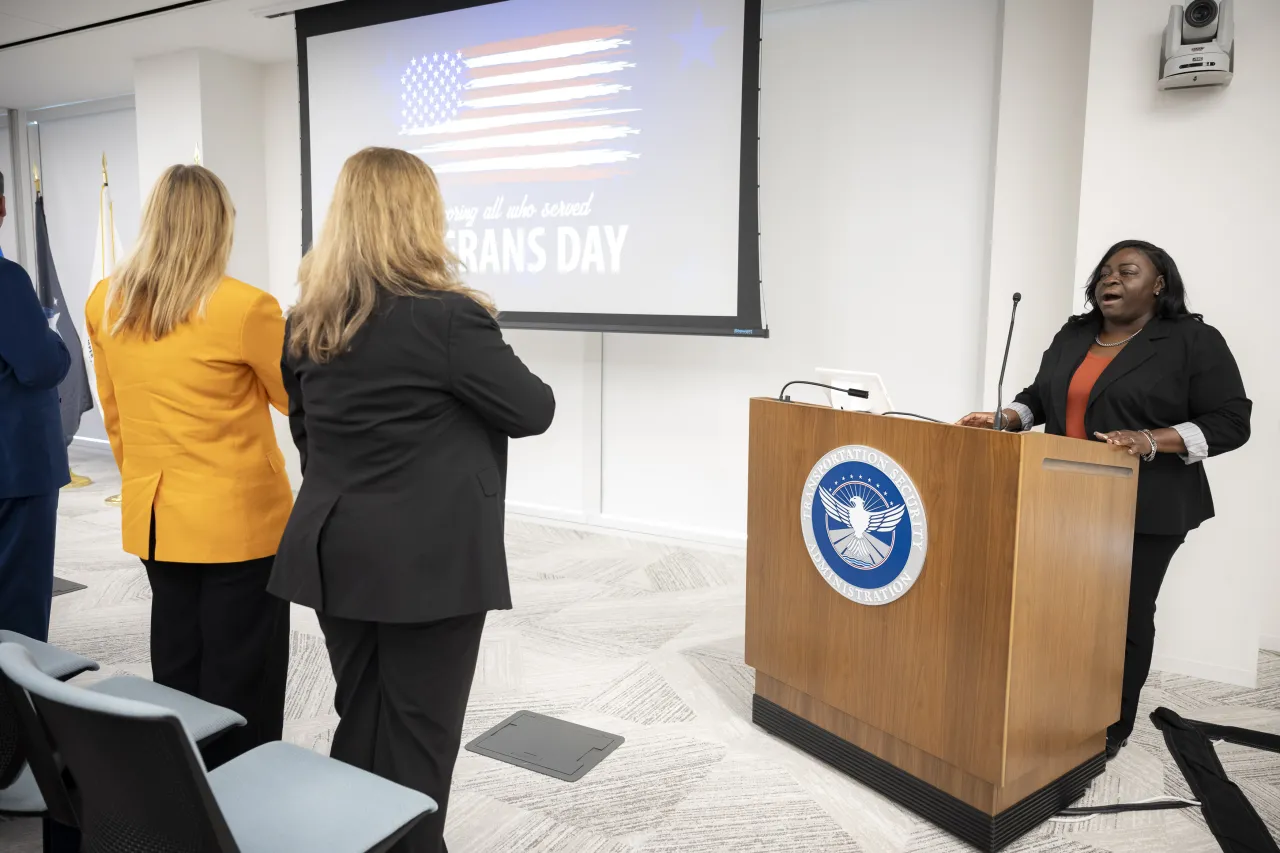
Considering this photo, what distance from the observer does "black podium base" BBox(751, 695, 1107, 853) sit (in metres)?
2.11

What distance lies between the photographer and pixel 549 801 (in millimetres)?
2334

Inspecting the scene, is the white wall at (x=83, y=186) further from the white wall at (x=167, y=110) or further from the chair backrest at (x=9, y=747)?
the chair backrest at (x=9, y=747)

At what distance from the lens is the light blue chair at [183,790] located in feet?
3.50

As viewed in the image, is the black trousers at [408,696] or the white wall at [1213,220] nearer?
the black trousers at [408,696]

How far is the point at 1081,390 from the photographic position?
2643 mm

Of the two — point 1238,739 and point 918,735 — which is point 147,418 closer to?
point 918,735

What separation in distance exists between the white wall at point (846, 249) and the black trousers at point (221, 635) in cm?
295

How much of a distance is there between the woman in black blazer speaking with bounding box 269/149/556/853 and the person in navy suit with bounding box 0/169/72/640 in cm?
122

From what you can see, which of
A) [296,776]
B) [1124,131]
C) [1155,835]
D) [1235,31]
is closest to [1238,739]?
[1155,835]

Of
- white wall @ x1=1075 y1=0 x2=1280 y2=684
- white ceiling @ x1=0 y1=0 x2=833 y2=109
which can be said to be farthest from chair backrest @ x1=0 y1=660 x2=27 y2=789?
white ceiling @ x1=0 y1=0 x2=833 y2=109

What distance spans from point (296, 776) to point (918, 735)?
1420 millimetres

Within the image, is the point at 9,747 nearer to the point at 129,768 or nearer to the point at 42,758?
the point at 42,758

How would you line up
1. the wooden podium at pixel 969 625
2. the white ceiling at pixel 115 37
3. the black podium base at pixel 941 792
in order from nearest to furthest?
1. the wooden podium at pixel 969 625
2. the black podium base at pixel 941 792
3. the white ceiling at pixel 115 37

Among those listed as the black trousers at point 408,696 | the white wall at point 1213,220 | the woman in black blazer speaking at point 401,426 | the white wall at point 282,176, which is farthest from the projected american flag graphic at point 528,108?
the black trousers at point 408,696
